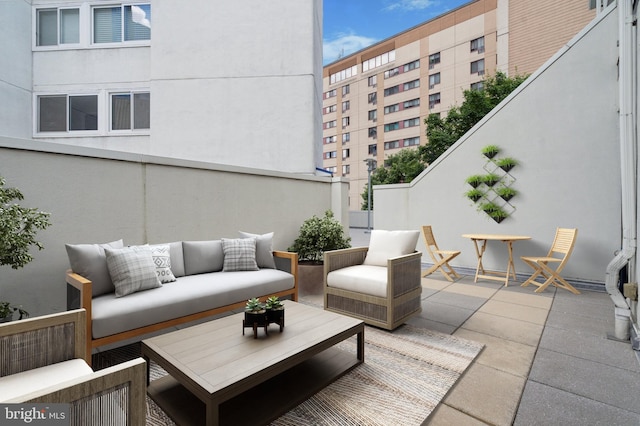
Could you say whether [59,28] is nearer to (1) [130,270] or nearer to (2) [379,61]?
(1) [130,270]

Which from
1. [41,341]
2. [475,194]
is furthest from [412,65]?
[41,341]

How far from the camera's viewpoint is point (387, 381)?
2.26 meters

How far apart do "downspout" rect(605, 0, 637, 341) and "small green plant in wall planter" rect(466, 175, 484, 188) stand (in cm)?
277

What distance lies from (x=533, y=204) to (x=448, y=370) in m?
4.59

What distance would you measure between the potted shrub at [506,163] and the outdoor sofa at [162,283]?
15.1 feet

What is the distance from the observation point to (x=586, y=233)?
521 cm

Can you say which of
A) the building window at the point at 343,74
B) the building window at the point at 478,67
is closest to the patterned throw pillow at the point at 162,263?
the building window at the point at 478,67

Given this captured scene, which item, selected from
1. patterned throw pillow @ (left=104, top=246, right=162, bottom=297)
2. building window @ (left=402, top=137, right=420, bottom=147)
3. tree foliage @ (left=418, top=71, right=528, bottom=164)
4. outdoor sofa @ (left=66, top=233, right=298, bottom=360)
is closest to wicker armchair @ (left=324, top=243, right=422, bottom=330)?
outdoor sofa @ (left=66, top=233, right=298, bottom=360)

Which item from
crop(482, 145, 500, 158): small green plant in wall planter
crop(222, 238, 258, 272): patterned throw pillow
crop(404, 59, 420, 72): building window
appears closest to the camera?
crop(222, 238, 258, 272): patterned throw pillow

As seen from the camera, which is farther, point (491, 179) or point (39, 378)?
point (491, 179)

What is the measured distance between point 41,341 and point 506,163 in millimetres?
6758

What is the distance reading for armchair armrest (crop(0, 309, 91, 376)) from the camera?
1.50m

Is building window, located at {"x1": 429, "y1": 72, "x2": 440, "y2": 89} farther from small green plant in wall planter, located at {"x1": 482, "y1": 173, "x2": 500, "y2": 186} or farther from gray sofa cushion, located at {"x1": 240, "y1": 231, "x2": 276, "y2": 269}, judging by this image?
gray sofa cushion, located at {"x1": 240, "y1": 231, "x2": 276, "y2": 269}

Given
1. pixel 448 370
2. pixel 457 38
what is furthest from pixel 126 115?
pixel 457 38
